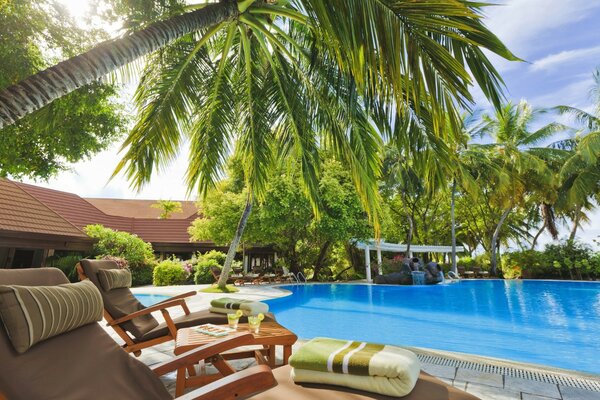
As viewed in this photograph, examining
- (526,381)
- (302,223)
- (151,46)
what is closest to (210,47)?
(151,46)

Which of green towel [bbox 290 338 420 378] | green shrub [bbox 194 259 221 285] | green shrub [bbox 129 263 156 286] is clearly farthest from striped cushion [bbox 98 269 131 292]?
green shrub [bbox 129 263 156 286]

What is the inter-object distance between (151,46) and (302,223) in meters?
11.6

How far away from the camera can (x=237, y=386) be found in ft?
4.52

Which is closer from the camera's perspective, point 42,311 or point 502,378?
point 42,311

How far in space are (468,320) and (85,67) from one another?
813 centimetres

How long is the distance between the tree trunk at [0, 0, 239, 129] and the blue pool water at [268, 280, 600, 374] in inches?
198

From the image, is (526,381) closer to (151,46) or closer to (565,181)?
(151,46)

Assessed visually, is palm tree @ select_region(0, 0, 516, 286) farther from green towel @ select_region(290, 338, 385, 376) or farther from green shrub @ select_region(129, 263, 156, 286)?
green shrub @ select_region(129, 263, 156, 286)

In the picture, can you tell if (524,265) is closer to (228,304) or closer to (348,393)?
(228,304)

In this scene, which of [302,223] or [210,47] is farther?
[302,223]

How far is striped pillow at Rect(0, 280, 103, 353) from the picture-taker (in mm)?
1634

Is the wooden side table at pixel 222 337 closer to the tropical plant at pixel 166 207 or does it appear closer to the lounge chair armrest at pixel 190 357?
the lounge chair armrest at pixel 190 357

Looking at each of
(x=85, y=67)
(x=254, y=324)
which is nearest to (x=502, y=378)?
(x=254, y=324)

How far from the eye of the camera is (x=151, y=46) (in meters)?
3.30
